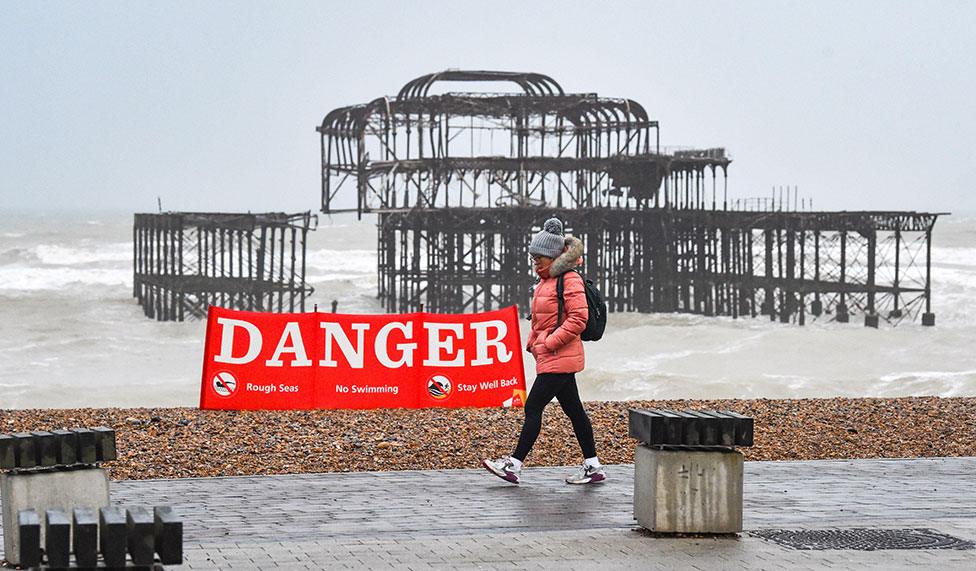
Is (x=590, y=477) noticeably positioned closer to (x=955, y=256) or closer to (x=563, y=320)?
(x=563, y=320)

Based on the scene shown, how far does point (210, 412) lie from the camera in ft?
45.2

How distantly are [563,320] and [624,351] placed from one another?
37.3m

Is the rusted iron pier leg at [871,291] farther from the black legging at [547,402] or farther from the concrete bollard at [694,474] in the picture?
the concrete bollard at [694,474]

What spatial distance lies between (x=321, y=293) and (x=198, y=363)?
37199 mm

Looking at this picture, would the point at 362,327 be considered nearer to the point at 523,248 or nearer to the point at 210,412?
the point at 210,412

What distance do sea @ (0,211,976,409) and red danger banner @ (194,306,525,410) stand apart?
46.3 ft

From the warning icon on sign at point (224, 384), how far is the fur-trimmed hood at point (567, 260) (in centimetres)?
529

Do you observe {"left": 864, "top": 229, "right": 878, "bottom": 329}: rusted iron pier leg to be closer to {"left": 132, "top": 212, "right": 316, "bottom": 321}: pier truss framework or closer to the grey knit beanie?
{"left": 132, "top": 212, "right": 316, "bottom": 321}: pier truss framework

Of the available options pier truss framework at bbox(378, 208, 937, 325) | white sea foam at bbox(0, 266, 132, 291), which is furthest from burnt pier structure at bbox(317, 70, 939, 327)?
white sea foam at bbox(0, 266, 132, 291)

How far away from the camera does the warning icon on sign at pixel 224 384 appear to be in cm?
1416

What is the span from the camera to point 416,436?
11.9m

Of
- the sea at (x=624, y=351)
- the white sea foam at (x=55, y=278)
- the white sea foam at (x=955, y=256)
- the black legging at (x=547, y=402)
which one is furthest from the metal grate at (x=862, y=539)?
the white sea foam at (x=955, y=256)

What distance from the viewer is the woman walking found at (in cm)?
960

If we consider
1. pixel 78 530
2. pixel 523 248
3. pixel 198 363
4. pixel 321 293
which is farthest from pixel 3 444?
pixel 321 293
